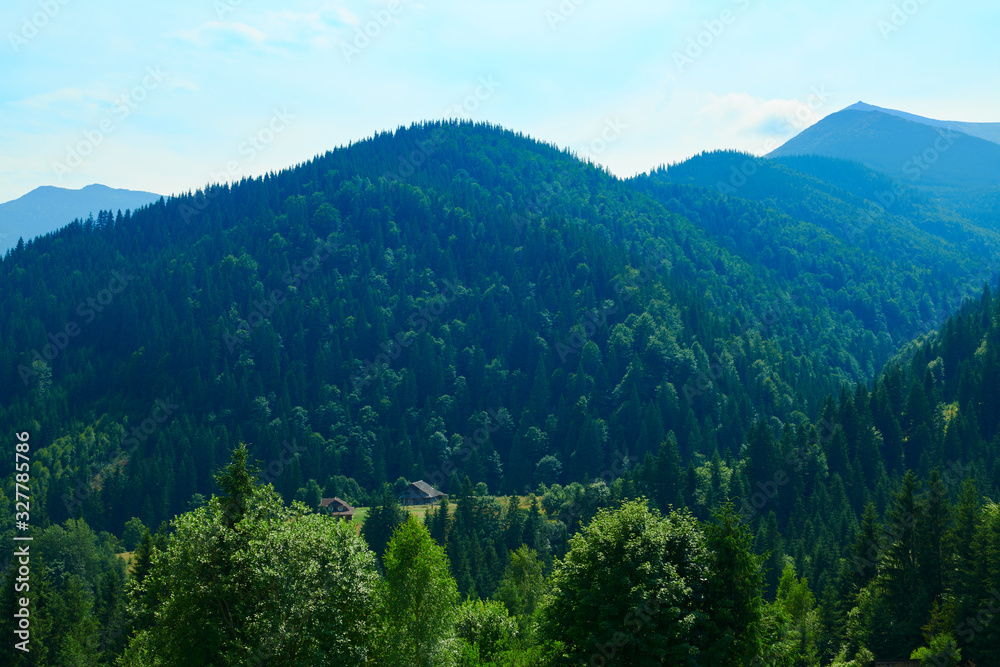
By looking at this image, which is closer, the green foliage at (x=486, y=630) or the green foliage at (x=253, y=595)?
the green foliage at (x=253, y=595)

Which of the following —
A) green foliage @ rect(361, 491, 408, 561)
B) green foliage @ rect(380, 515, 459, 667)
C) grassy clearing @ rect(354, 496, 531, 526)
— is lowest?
grassy clearing @ rect(354, 496, 531, 526)

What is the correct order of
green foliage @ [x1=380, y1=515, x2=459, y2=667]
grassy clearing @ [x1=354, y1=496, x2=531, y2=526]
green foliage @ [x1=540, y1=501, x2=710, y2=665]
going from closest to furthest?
green foliage @ [x1=540, y1=501, x2=710, y2=665], green foliage @ [x1=380, y1=515, x2=459, y2=667], grassy clearing @ [x1=354, y1=496, x2=531, y2=526]

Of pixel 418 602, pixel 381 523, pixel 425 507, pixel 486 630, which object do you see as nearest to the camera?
pixel 418 602

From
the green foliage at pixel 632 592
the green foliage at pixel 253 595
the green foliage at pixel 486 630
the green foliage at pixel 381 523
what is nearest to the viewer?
the green foliage at pixel 253 595

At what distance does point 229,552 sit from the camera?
39.6 meters

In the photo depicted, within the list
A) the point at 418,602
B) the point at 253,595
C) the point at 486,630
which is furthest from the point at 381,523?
the point at 253,595

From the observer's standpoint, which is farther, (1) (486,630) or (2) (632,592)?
(1) (486,630)

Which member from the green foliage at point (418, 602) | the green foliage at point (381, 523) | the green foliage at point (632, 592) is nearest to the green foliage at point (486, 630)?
the green foliage at point (418, 602)

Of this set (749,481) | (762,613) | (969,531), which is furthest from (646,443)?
(762,613)

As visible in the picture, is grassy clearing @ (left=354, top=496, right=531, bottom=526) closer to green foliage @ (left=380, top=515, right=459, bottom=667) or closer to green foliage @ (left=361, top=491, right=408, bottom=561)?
green foliage @ (left=361, top=491, right=408, bottom=561)

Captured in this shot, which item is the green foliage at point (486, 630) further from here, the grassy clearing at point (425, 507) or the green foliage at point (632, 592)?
the grassy clearing at point (425, 507)

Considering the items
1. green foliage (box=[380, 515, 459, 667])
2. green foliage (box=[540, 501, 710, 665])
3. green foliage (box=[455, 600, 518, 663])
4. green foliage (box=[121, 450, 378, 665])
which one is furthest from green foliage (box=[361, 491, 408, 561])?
green foliage (box=[121, 450, 378, 665])

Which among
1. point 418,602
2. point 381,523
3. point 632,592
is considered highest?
point 632,592

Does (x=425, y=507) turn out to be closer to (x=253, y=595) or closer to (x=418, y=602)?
(x=418, y=602)
